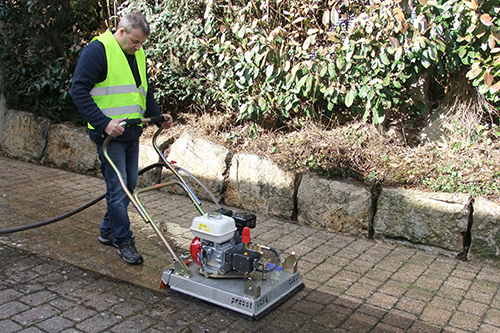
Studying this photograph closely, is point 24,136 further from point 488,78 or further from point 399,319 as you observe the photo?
point 488,78

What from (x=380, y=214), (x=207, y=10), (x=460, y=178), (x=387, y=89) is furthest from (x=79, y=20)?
(x=460, y=178)

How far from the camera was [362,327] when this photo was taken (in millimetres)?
3156

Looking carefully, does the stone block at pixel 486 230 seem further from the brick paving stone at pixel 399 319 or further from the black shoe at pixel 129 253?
the black shoe at pixel 129 253

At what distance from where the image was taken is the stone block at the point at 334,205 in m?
4.78

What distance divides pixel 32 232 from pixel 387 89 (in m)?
3.82

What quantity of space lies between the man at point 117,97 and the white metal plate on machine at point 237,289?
727 millimetres

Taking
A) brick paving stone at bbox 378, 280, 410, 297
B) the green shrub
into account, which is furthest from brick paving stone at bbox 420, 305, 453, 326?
the green shrub

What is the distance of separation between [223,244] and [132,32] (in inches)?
67.9

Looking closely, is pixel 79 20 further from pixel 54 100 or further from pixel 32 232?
pixel 32 232

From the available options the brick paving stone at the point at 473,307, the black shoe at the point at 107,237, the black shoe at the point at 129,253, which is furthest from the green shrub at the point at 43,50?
the brick paving stone at the point at 473,307

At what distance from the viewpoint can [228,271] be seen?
131 inches

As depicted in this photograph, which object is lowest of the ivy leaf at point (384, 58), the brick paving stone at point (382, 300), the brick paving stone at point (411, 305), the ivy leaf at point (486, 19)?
the brick paving stone at point (411, 305)

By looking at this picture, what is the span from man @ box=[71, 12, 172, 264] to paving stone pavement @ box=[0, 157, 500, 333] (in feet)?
1.40

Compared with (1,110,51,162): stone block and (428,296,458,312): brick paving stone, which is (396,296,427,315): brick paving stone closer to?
(428,296,458,312): brick paving stone
